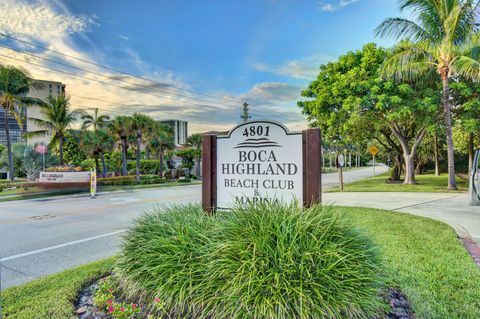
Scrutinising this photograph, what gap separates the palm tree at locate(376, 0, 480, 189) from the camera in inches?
535

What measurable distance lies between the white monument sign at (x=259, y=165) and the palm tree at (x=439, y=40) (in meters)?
13.1

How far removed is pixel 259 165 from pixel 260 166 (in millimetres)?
21

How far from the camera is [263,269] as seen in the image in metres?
2.72

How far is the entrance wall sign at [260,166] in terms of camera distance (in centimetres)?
382

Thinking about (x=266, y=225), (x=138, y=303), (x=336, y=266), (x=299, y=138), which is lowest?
(x=138, y=303)

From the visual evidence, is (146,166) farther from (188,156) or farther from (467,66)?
(467,66)

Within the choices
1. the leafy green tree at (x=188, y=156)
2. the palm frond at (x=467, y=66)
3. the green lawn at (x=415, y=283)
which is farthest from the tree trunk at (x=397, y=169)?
the leafy green tree at (x=188, y=156)

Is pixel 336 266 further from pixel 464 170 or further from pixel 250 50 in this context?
pixel 464 170

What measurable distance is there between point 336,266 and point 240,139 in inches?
83.4

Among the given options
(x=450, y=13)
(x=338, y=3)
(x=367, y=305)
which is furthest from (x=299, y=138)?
(x=450, y=13)

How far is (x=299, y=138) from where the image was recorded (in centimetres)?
392

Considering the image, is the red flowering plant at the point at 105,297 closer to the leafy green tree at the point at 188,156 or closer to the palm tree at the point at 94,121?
the palm tree at the point at 94,121

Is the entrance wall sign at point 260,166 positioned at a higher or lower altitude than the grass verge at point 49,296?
higher

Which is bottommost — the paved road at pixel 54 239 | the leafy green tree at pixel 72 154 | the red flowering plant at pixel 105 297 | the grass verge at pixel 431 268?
the paved road at pixel 54 239
